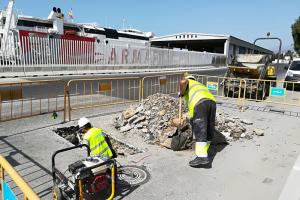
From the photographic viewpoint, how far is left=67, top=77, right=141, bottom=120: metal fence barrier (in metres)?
9.58

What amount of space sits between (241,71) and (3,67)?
10.4 meters

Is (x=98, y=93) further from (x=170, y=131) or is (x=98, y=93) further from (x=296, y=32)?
(x=296, y=32)

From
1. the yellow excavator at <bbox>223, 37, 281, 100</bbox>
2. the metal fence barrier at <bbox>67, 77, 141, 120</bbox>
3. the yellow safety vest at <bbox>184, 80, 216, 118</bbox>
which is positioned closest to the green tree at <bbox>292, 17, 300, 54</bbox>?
the yellow excavator at <bbox>223, 37, 281, 100</bbox>

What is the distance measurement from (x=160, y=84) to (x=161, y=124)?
5.43 metres

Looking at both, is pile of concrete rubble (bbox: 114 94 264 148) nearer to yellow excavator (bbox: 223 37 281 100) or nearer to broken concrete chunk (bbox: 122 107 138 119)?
broken concrete chunk (bbox: 122 107 138 119)

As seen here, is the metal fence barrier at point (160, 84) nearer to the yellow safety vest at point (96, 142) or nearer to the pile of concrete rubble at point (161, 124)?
the pile of concrete rubble at point (161, 124)

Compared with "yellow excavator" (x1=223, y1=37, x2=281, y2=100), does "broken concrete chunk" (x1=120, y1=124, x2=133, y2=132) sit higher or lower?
lower

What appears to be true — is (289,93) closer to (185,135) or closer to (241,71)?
(241,71)

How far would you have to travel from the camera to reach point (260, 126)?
27.9ft

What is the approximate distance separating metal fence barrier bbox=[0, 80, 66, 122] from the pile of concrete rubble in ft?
6.79

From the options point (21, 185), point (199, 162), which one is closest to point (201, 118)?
point (199, 162)

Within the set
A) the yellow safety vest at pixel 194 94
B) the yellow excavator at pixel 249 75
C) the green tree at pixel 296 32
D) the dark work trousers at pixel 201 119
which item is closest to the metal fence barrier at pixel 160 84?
the yellow excavator at pixel 249 75

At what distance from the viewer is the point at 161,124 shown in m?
7.13

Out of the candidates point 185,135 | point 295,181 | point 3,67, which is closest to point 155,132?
point 185,135
